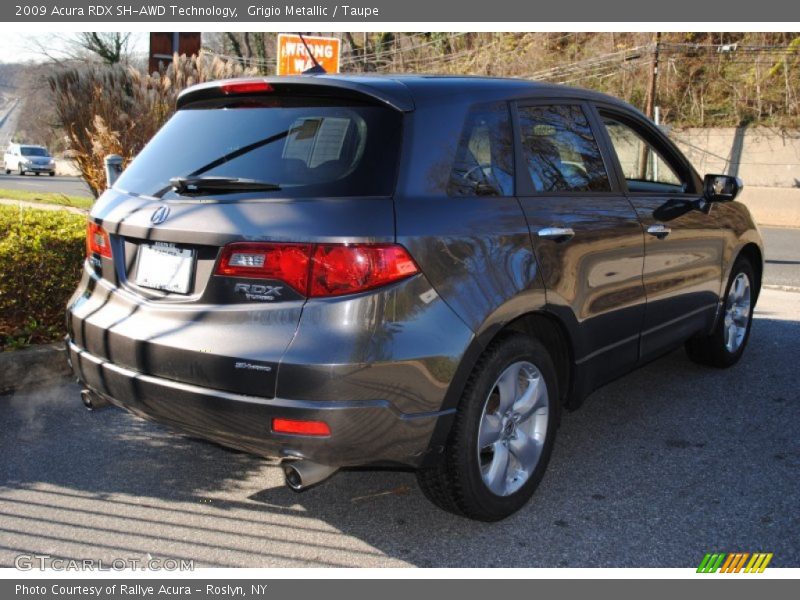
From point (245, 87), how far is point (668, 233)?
99.1 inches

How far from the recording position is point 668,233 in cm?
441

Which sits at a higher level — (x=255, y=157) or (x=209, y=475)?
(x=255, y=157)

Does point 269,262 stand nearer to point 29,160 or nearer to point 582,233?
point 582,233

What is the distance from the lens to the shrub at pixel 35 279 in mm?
4949

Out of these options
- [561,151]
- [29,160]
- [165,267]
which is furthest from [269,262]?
[29,160]

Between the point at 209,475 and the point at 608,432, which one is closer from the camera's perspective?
the point at 209,475

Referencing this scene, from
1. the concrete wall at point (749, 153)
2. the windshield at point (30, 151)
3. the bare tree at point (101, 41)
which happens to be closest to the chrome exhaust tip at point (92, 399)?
the concrete wall at point (749, 153)

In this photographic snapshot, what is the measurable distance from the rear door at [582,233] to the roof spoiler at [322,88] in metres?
0.72

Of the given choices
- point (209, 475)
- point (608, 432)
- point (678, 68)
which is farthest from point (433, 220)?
point (678, 68)

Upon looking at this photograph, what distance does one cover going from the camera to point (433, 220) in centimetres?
291

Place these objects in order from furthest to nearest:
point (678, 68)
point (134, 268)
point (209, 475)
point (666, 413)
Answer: point (678, 68) < point (666, 413) < point (209, 475) < point (134, 268)

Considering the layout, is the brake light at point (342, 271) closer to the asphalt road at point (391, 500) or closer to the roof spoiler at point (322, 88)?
the roof spoiler at point (322, 88)

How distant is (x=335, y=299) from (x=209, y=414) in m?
0.66

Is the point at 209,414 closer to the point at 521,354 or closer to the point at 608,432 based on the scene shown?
the point at 521,354
